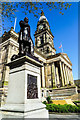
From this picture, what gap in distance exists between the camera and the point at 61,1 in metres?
6.25

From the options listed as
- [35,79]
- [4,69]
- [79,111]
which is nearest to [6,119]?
[35,79]

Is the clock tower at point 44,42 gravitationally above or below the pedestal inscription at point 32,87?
above

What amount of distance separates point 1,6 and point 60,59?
80.7ft

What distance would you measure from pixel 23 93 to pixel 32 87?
25.7 inches

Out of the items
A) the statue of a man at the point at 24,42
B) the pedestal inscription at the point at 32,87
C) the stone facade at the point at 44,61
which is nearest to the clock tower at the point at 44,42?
the stone facade at the point at 44,61

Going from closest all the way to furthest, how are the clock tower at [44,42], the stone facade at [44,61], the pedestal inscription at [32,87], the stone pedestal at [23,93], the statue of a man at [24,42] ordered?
the stone pedestal at [23,93], the pedestal inscription at [32,87], the statue of a man at [24,42], the stone facade at [44,61], the clock tower at [44,42]

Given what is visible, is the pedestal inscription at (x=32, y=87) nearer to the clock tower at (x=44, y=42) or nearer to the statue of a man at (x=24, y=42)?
the statue of a man at (x=24, y=42)

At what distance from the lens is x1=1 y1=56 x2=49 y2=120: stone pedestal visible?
2.86m

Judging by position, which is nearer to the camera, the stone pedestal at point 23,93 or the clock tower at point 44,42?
the stone pedestal at point 23,93

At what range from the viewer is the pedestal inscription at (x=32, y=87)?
3.42m

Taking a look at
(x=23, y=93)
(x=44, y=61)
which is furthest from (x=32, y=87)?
(x=44, y=61)

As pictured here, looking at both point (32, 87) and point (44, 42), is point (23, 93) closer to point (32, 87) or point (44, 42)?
point (32, 87)

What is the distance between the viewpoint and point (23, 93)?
312cm

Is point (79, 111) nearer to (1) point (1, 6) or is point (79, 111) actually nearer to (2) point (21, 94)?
(2) point (21, 94)
